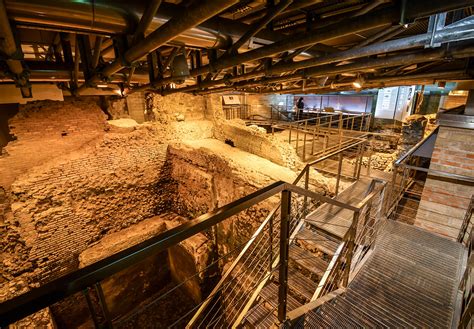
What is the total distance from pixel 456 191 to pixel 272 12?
14.8 feet

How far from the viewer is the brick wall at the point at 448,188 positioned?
3.70 metres

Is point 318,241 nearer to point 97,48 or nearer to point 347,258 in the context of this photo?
point 347,258

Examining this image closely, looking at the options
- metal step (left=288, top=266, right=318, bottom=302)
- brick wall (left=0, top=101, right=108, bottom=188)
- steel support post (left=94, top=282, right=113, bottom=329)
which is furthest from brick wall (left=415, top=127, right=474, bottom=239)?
brick wall (left=0, top=101, right=108, bottom=188)

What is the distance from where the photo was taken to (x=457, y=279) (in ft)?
10.2

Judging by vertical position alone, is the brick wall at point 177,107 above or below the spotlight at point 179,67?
below

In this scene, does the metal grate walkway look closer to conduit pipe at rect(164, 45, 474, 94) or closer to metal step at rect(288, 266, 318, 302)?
metal step at rect(288, 266, 318, 302)

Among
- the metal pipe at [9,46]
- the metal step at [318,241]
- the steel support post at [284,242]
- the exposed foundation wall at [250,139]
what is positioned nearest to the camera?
the metal pipe at [9,46]

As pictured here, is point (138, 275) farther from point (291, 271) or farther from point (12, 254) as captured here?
point (291, 271)

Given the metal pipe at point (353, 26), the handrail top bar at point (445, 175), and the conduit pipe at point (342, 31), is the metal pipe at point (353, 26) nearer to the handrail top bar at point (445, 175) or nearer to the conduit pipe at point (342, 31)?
the conduit pipe at point (342, 31)

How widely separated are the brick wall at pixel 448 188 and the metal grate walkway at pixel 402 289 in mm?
393

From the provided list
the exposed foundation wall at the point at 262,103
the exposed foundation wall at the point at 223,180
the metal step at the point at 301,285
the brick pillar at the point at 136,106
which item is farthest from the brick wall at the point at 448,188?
the exposed foundation wall at the point at 262,103

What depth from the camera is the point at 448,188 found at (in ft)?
13.0

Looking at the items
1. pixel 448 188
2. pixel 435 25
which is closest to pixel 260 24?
pixel 435 25

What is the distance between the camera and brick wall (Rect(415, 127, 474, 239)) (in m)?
3.70
